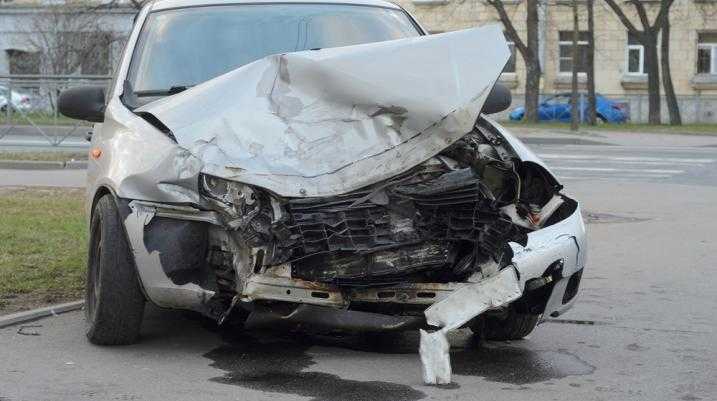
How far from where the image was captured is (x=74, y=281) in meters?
7.96

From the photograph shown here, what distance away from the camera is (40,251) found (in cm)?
910

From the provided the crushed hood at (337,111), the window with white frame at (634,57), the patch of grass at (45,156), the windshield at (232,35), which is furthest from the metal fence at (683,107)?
the crushed hood at (337,111)

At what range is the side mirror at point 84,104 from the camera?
6752 mm

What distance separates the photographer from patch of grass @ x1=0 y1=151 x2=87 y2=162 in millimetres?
19250

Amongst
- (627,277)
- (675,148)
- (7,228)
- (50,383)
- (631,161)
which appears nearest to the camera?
(50,383)

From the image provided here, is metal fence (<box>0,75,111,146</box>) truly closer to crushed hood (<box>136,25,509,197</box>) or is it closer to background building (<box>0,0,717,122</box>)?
crushed hood (<box>136,25,509,197</box>)

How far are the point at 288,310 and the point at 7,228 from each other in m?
5.55

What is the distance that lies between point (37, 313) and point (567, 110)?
3921cm

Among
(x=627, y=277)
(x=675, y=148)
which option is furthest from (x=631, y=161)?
(x=627, y=277)

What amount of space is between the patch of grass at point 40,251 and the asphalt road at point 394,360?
0.69 meters

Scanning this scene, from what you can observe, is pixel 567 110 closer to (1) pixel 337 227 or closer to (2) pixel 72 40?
(2) pixel 72 40

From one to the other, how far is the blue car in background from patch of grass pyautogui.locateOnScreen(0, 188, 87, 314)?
33.1 m

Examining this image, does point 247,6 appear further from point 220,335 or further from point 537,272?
point 537,272

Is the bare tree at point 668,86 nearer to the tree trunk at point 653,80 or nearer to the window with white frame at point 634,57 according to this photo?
the tree trunk at point 653,80
